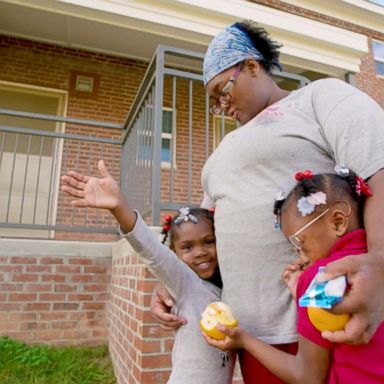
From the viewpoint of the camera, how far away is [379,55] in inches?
385

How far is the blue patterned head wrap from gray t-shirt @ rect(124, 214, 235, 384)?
0.65 metres

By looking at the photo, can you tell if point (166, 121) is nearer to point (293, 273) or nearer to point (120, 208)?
Answer: point (120, 208)

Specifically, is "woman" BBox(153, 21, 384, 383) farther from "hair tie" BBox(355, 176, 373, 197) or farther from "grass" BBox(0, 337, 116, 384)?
"grass" BBox(0, 337, 116, 384)

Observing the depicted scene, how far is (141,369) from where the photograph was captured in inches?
78.7

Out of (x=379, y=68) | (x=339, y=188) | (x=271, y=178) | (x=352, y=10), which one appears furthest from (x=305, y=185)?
(x=379, y=68)

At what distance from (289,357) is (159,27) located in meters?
5.82

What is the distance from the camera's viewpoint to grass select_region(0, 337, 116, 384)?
113 inches

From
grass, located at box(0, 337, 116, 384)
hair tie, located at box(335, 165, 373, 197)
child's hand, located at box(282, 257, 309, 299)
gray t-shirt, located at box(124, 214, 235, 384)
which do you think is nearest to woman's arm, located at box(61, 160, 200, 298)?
gray t-shirt, located at box(124, 214, 235, 384)

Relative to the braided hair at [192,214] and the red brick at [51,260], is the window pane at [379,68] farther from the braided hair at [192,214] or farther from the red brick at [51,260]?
the braided hair at [192,214]

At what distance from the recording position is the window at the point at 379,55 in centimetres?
966

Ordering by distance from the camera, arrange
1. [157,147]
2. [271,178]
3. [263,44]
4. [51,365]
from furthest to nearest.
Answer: [51,365] < [157,147] < [263,44] < [271,178]

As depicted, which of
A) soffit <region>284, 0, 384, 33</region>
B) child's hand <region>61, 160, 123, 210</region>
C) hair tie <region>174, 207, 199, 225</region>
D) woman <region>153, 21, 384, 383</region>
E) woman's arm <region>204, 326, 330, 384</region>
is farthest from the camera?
soffit <region>284, 0, 384, 33</region>

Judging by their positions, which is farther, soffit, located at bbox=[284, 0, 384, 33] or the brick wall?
soffit, located at bbox=[284, 0, 384, 33]

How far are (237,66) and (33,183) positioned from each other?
16.7ft
